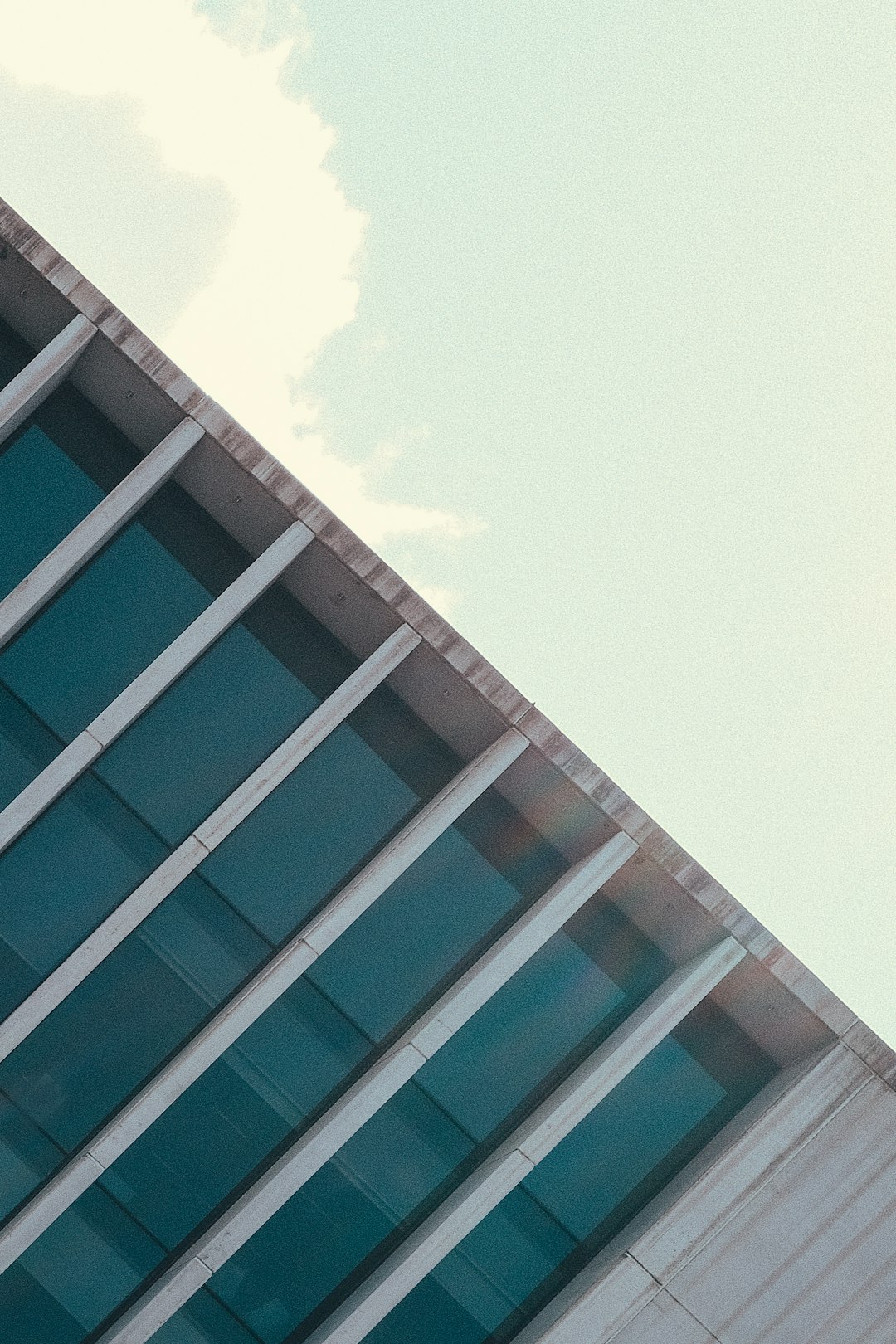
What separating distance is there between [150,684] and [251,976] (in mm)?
3984

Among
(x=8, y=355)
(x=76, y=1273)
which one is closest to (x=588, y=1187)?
(x=76, y=1273)

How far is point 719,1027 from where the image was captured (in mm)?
17328

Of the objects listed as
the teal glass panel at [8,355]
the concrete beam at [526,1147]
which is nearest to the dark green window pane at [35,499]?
the teal glass panel at [8,355]

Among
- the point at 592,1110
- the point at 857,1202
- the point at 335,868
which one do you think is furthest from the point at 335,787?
the point at 857,1202

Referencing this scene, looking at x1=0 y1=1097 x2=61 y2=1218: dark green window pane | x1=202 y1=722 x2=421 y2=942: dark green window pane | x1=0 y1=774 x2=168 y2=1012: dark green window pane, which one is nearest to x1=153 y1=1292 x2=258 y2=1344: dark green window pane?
x1=0 y1=1097 x2=61 y2=1218: dark green window pane

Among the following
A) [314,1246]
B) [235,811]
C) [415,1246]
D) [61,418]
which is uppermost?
[61,418]

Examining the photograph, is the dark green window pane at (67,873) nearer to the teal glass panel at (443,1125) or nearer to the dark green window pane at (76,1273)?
the dark green window pane at (76,1273)

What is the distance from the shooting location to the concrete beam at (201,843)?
1520 centimetres

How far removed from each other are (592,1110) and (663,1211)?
147 cm

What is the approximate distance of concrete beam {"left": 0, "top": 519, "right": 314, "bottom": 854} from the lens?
15.6 meters

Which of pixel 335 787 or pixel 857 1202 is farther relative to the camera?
pixel 335 787

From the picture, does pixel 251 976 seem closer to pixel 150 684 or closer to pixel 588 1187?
pixel 150 684

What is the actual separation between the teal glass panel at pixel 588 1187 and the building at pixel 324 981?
1.7 inches

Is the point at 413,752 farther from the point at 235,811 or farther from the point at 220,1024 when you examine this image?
the point at 220,1024
